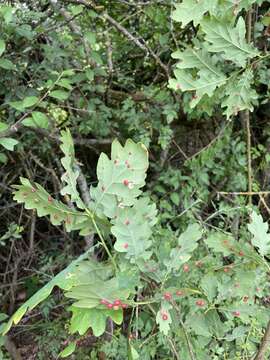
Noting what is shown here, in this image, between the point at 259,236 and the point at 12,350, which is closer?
the point at 259,236

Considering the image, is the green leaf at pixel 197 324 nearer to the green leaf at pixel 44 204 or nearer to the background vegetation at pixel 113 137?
the green leaf at pixel 44 204

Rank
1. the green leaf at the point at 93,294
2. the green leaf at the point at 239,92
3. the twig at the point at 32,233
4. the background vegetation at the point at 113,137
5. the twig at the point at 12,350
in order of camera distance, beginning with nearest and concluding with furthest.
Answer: the green leaf at the point at 93,294, the green leaf at the point at 239,92, the background vegetation at the point at 113,137, the twig at the point at 12,350, the twig at the point at 32,233

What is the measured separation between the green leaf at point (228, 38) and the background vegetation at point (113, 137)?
0.68 meters

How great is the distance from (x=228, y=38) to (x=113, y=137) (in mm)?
1384

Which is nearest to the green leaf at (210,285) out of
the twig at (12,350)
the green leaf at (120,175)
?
the green leaf at (120,175)

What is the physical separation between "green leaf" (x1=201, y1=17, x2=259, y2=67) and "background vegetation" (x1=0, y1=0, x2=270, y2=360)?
683mm

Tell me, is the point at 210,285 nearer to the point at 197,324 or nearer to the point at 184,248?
the point at 197,324

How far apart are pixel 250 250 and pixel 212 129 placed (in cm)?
171

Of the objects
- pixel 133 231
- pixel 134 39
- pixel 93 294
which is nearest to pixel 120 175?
pixel 133 231

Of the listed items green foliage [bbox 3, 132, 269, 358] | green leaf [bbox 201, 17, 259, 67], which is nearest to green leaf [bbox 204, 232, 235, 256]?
green foliage [bbox 3, 132, 269, 358]

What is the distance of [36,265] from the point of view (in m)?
2.32

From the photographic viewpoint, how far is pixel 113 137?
227cm

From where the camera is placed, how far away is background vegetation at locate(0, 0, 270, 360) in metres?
1.76

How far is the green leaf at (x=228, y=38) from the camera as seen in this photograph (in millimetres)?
909
